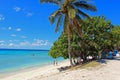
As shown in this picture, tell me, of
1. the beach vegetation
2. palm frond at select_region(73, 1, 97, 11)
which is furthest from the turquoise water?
palm frond at select_region(73, 1, 97, 11)

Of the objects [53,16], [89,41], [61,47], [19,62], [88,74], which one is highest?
[53,16]

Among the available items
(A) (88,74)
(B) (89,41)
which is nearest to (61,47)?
(B) (89,41)

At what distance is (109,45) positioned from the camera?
1190 inches


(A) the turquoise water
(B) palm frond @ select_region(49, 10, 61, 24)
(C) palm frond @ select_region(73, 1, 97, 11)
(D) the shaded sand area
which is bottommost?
(D) the shaded sand area

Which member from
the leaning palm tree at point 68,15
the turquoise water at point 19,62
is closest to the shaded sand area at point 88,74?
the leaning palm tree at point 68,15

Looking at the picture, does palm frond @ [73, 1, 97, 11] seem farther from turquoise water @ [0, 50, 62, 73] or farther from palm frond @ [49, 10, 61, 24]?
turquoise water @ [0, 50, 62, 73]

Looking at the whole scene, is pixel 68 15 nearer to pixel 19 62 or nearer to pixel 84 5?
pixel 84 5

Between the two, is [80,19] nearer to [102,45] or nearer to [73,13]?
[73,13]

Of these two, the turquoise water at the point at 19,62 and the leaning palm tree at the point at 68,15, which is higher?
the leaning palm tree at the point at 68,15

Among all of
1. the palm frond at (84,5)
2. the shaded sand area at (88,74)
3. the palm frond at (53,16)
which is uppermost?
the palm frond at (84,5)

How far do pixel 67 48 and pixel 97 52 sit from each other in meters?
4.85

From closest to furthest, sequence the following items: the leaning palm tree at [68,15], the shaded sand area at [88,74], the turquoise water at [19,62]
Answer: the shaded sand area at [88,74]
the leaning palm tree at [68,15]
the turquoise water at [19,62]

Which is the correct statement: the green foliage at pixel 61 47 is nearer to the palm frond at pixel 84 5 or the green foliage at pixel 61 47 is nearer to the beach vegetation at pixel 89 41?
the beach vegetation at pixel 89 41

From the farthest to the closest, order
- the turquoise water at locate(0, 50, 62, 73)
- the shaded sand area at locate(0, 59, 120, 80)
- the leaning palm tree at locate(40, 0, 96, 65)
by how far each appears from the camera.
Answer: the turquoise water at locate(0, 50, 62, 73)
the leaning palm tree at locate(40, 0, 96, 65)
the shaded sand area at locate(0, 59, 120, 80)
